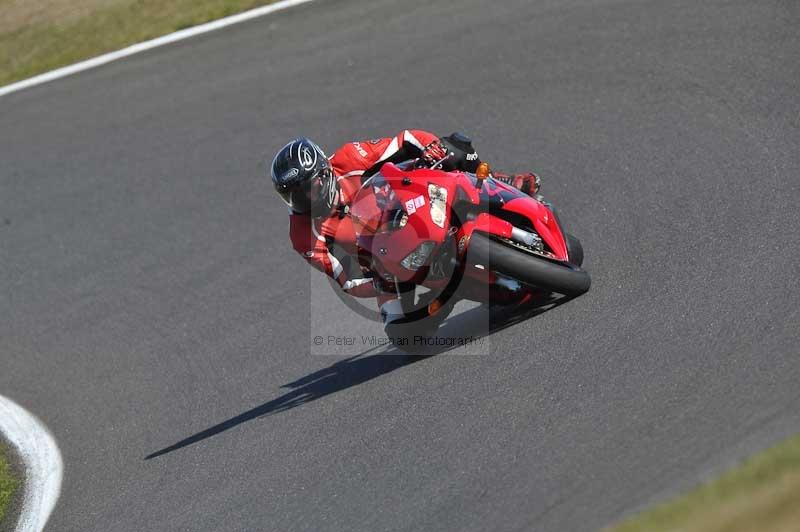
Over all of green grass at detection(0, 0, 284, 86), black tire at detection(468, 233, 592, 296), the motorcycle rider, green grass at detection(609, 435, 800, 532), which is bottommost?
green grass at detection(609, 435, 800, 532)

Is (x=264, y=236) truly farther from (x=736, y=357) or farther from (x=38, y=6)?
(x=38, y=6)

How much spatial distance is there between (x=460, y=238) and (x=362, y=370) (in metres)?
1.68

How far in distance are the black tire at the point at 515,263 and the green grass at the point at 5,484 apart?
386 centimetres

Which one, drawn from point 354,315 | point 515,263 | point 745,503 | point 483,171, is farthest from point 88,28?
point 745,503

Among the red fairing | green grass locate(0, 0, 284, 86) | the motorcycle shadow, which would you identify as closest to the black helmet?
the red fairing

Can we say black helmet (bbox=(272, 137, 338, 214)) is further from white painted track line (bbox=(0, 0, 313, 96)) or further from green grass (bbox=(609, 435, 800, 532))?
white painted track line (bbox=(0, 0, 313, 96))

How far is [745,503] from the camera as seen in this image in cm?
442

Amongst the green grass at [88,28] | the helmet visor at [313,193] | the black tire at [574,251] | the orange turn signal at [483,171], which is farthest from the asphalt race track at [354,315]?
the helmet visor at [313,193]

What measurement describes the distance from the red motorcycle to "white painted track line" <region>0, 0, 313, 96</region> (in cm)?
722

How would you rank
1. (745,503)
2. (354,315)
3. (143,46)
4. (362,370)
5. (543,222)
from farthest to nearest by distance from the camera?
(143,46), (354,315), (362,370), (543,222), (745,503)

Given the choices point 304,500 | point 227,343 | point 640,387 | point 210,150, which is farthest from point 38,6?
point 640,387

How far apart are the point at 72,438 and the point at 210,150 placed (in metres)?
4.42

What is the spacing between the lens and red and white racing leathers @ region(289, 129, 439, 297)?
22.7ft

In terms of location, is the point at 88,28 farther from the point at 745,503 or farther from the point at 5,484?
the point at 745,503
